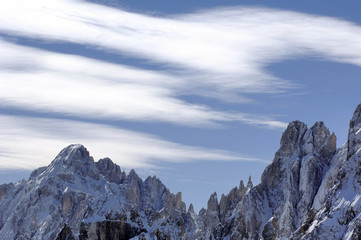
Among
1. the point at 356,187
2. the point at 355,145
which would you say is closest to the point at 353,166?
the point at 356,187

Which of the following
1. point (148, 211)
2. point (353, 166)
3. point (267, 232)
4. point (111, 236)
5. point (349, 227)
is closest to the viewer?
point (349, 227)

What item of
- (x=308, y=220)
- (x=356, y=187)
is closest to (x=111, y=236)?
(x=308, y=220)

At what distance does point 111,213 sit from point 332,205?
47775 mm

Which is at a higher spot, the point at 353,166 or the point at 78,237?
the point at 353,166

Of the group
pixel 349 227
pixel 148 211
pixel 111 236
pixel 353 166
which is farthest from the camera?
pixel 148 211

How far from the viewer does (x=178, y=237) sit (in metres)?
146

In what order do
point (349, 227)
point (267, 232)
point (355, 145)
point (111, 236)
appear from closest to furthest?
point (349, 227)
point (355, 145)
point (111, 236)
point (267, 232)

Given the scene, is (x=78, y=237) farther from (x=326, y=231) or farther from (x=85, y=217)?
(x=326, y=231)

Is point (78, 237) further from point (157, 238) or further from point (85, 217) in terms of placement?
point (157, 238)

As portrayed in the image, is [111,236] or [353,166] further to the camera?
[111,236]

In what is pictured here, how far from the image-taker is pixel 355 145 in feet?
424

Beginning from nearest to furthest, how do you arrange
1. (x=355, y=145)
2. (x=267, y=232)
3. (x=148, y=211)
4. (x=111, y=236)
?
1. (x=355, y=145)
2. (x=111, y=236)
3. (x=148, y=211)
4. (x=267, y=232)

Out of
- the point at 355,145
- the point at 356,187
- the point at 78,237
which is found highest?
the point at 355,145

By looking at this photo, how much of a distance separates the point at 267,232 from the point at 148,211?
146 ft
